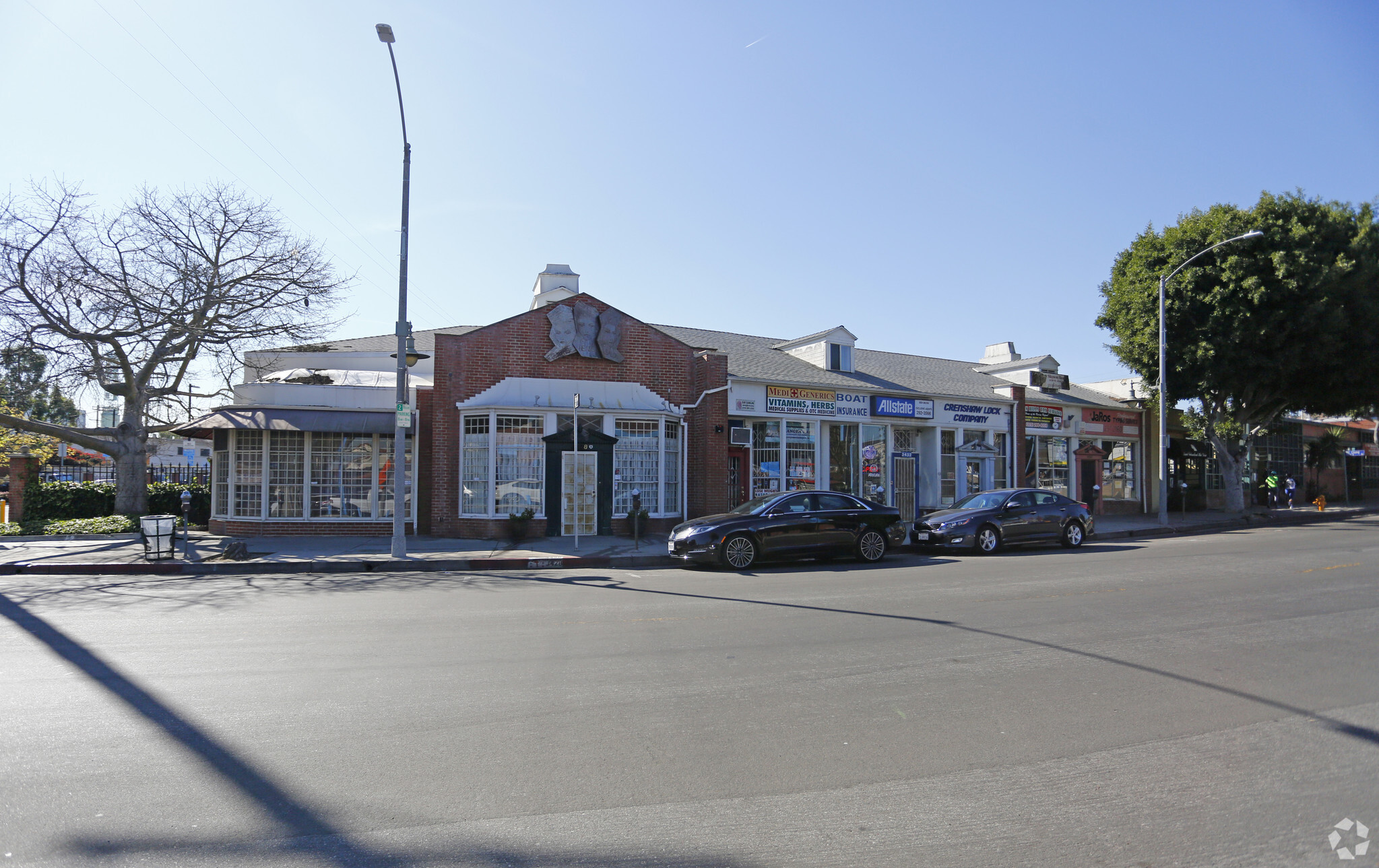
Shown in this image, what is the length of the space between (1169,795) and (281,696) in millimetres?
5637

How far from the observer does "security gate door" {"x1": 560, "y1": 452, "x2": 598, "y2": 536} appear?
18828mm

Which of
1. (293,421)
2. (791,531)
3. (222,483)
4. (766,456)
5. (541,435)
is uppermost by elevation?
(293,421)

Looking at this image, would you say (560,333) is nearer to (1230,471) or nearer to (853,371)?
(853,371)

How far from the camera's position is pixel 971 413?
2522 centimetres

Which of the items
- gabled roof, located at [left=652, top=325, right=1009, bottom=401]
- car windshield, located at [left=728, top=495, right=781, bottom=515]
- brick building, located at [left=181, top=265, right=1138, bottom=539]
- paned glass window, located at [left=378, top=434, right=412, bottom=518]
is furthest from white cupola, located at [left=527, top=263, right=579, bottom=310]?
car windshield, located at [left=728, top=495, right=781, bottom=515]

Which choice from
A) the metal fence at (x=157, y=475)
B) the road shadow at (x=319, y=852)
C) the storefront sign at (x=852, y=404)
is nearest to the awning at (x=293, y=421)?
the metal fence at (x=157, y=475)

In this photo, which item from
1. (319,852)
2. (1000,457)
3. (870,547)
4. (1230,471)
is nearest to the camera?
(319,852)

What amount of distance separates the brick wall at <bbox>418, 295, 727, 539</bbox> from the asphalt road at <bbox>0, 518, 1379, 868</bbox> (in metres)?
8.99

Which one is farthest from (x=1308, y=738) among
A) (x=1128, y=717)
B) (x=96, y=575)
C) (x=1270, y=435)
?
(x=1270, y=435)

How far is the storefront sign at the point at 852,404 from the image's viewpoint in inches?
898

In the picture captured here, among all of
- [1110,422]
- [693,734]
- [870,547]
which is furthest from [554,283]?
[693,734]

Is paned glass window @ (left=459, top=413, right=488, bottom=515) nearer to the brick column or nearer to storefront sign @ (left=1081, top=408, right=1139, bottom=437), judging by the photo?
the brick column

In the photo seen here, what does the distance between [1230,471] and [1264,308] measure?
6.34 metres

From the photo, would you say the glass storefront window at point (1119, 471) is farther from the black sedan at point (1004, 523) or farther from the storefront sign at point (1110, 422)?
the black sedan at point (1004, 523)
